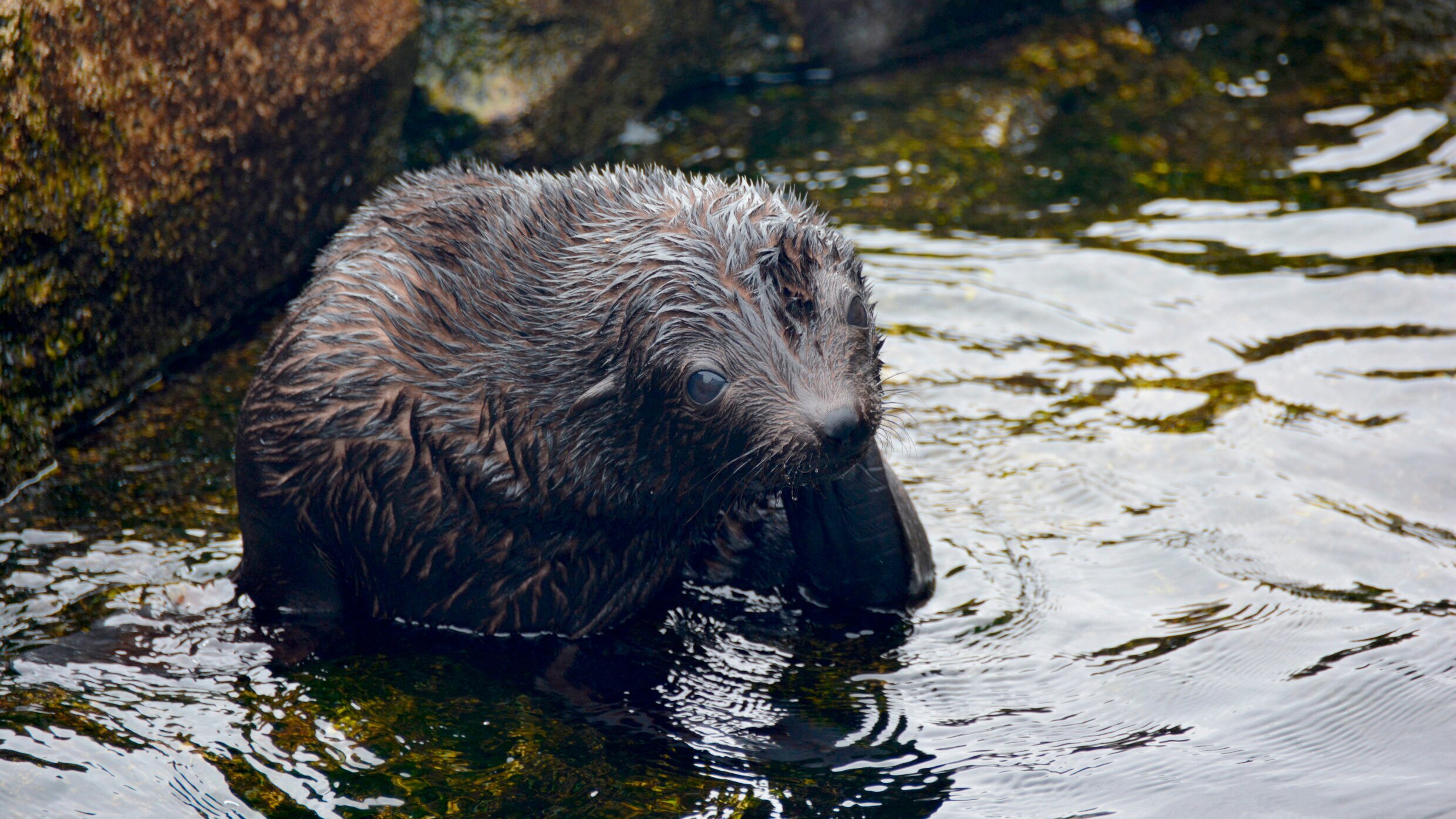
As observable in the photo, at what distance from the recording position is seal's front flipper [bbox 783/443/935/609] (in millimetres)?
4332

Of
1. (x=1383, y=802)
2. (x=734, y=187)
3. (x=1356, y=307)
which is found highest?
(x=734, y=187)

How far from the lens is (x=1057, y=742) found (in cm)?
382

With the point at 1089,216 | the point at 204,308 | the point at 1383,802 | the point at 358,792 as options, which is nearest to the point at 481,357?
the point at 358,792

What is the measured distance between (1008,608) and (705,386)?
4.72 ft

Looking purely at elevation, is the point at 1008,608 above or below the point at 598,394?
below

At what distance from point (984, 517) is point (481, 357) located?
82.5 inches

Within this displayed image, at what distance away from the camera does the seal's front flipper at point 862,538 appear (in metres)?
4.33

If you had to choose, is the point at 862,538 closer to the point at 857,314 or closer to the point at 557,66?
the point at 857,314

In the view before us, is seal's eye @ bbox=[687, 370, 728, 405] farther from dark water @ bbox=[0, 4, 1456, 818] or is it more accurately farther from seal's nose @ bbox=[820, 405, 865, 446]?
dark water @ bbox=[0, 4, 1456, 818]

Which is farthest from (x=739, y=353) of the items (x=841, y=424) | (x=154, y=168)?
(x=154, y=168)

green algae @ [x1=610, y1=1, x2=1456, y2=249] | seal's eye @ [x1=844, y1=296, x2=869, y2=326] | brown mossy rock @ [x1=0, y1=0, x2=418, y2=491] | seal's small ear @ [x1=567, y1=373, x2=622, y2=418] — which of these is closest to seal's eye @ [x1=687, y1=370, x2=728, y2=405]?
seal's small ear @ [x1=567, y1=373, x2=622, y2=418]

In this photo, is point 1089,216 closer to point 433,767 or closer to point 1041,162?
point 1041,162

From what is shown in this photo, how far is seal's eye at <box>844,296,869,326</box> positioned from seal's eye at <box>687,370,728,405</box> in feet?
1.52

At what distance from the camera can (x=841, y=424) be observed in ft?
12.1
